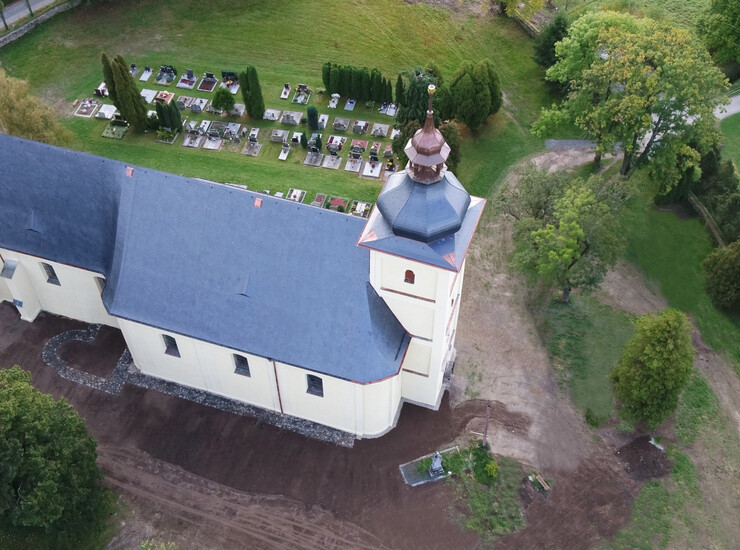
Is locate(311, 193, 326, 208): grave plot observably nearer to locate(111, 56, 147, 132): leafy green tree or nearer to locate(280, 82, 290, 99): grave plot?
locate(280, 82, 290, 99): grave plot

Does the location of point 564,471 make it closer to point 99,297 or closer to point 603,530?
point 603,530

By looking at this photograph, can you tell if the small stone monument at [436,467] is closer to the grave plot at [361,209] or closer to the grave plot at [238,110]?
the grave plot at [361,209]

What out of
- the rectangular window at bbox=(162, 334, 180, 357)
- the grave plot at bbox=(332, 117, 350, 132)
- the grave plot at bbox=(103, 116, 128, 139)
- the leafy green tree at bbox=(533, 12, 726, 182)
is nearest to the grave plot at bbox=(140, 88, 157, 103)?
the grave plot at bbox=(103, 116, 128, 139)

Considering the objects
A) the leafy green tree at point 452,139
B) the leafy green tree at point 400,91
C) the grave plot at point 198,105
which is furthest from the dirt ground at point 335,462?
the grave plot at point 198,105

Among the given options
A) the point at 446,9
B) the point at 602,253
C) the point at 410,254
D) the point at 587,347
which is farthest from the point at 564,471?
the point at 446,9

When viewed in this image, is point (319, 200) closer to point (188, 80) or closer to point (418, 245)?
point (188, 80)

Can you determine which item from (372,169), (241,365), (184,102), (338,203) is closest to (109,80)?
(184,102)
